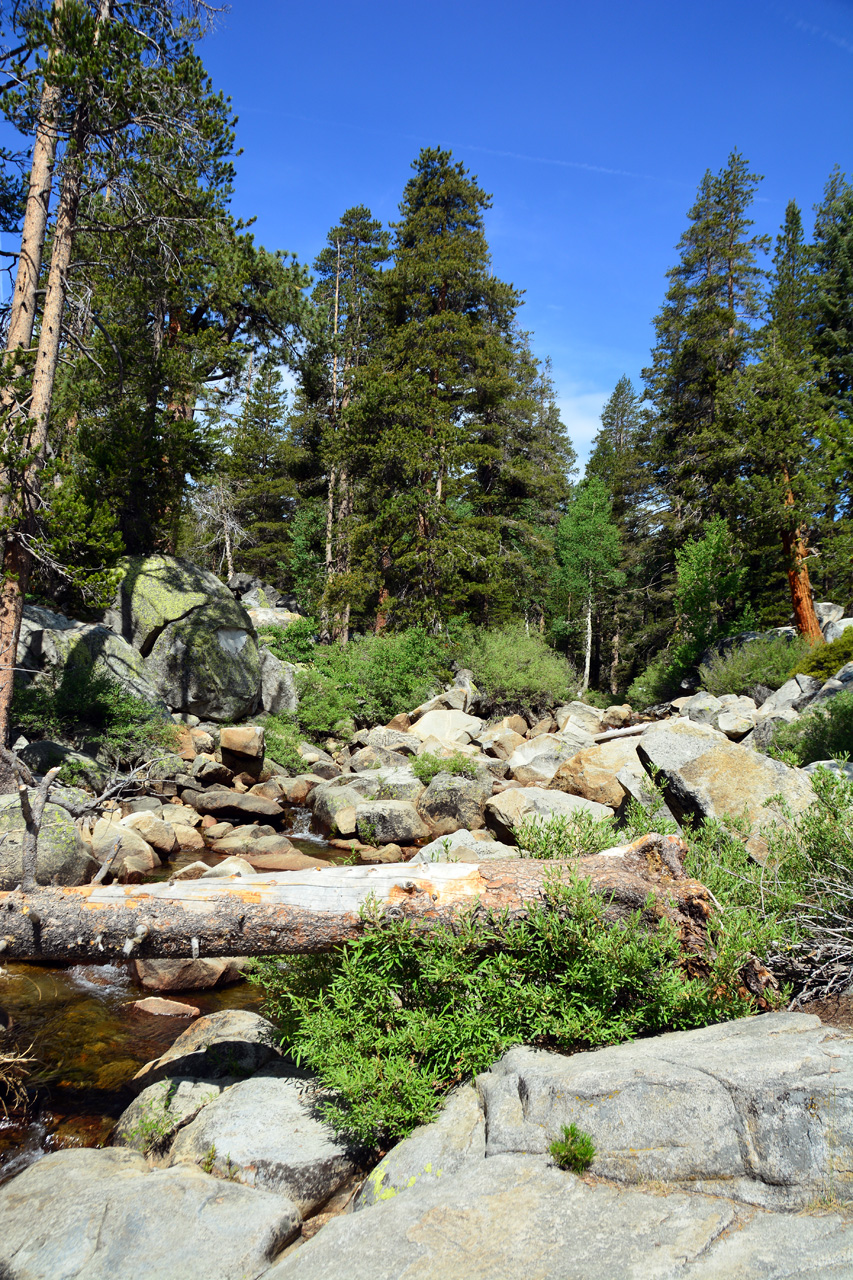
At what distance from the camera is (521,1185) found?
9.87ft

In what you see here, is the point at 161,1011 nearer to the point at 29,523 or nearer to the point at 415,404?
the point at 29,523

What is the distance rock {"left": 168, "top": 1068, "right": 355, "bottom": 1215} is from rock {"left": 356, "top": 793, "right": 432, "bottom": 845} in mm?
7358

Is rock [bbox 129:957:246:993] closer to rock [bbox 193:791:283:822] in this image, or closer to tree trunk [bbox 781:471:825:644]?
rock [bbox 193:791:283:822]

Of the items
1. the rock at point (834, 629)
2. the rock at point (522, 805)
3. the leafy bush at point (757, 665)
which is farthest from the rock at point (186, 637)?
the rock at point (834, 629)

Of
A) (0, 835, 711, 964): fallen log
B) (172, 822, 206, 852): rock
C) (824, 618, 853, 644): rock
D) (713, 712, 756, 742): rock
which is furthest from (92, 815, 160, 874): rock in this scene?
(824, 618, 853, 644): rock

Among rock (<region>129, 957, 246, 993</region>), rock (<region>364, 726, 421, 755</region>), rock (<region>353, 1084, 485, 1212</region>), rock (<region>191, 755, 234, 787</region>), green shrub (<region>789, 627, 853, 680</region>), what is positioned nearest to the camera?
rock (<region>353, 1084, 485, 1212</region>)

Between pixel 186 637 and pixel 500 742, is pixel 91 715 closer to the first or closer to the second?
pixel 186 637

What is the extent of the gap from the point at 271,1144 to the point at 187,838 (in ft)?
26.6

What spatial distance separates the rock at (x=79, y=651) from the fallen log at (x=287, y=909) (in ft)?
35.7

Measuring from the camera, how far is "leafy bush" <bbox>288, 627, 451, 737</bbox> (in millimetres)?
20641

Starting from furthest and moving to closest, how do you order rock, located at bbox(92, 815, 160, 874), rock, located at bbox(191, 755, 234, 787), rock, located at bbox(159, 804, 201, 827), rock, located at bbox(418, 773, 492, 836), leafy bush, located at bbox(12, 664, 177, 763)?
rock, located at bbox(191, 755, 234, 787) → leafy bush, located at bbox(12, 664, 177, 763) → rock, located at bbox(418, 773, 492, 836) → rock, located at bbox(159, 804, 201, 827) → rock, located at bbox(92, 815, 160, 874)

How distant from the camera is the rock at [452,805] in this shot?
12.5m

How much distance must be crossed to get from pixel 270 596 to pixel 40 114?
27.2 m

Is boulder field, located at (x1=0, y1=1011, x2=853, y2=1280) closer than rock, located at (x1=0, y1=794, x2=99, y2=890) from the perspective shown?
Yes
